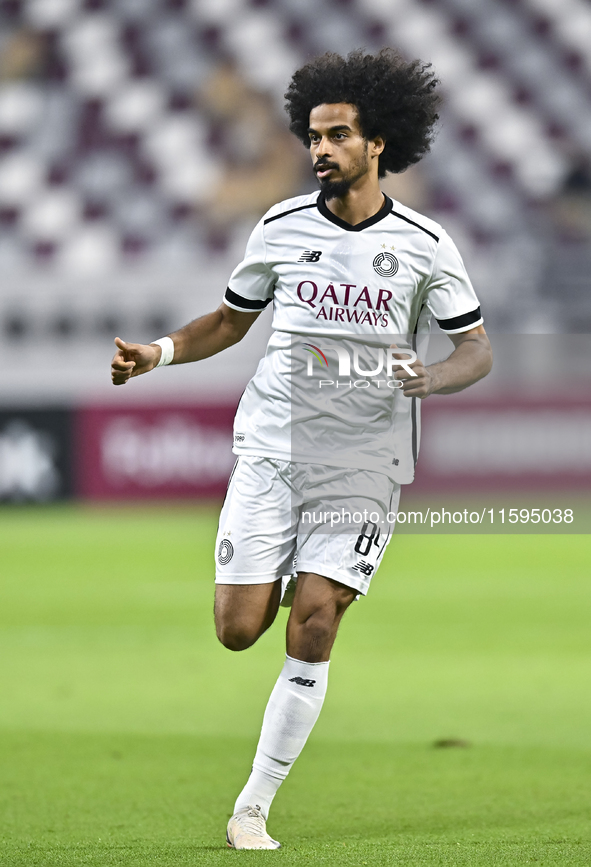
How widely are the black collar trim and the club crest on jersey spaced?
0.11m

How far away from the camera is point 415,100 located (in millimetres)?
3865

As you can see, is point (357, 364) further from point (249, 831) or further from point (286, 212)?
point (249, 831)

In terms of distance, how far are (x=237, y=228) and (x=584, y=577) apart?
57.1 ft

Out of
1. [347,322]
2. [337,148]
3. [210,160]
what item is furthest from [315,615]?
[210,160]

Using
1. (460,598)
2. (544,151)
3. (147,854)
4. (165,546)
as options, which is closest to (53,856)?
(147,854)

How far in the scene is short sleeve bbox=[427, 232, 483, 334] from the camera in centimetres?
364

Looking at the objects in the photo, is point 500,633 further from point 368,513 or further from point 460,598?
point 368,513

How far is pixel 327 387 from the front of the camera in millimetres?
3627

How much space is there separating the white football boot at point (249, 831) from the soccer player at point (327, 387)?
0.11 ft

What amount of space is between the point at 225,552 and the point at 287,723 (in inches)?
20.7

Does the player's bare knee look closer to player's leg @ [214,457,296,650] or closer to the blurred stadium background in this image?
player's leg @ [214,457,296,650]

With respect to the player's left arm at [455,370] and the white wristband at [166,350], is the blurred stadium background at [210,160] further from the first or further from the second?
the player's left arm at [455,370]

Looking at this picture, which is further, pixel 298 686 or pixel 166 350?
pixel 166 350

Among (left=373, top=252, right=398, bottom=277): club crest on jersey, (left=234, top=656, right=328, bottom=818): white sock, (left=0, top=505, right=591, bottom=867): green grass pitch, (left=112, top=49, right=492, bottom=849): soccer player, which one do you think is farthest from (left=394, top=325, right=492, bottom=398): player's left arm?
(left=0, top=505, right=591, bottom=867): green grass pitch
